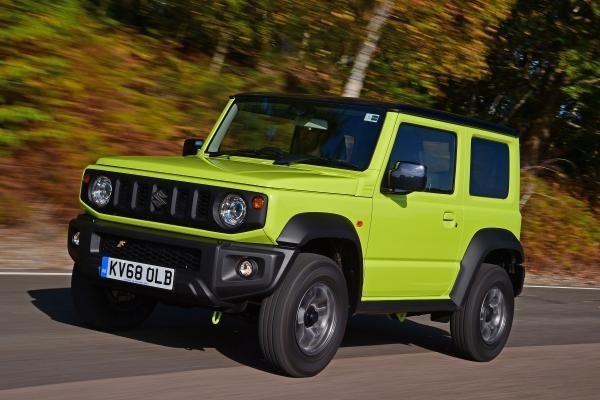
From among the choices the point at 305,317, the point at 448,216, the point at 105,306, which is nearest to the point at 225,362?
the point at 305,317

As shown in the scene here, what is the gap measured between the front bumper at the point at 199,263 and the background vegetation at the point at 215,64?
581cm

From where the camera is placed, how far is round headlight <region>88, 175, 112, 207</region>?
6340mm

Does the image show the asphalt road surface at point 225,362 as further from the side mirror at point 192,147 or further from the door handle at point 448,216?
the side mirror at point 192,147

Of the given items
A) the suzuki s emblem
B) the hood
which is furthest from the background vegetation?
the suzuki s emblem

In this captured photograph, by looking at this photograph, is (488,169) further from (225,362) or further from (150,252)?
(150,252)

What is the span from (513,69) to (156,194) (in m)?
18.3

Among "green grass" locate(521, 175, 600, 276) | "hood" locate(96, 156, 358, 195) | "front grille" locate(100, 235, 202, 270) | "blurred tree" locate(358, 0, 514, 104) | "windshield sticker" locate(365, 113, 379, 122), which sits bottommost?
"green grass" locate(521, 175, 600, 276)

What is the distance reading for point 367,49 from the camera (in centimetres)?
1633

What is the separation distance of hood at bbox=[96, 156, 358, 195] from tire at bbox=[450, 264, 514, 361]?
1683 mm

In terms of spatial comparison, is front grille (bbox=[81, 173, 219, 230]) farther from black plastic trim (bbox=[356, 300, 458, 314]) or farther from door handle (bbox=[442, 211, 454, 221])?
door handle (bbox=[442, 211, 454, 221])

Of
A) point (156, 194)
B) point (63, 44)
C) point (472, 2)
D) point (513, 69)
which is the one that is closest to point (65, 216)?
point (63, 44)

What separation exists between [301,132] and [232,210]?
133 centimetres

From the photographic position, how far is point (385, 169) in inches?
260

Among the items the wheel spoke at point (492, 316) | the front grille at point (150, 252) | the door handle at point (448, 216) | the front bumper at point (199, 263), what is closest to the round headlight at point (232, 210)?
the front bumper at point (199, 263)
